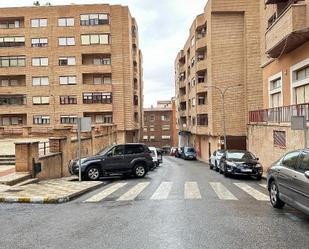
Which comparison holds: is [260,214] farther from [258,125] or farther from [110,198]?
[258,125]

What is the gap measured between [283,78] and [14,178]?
1674 cm

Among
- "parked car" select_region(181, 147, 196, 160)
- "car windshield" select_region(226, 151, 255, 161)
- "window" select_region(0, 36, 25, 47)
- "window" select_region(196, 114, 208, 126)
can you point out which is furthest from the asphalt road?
"parked car" select_region(181, 147, 196, 160)

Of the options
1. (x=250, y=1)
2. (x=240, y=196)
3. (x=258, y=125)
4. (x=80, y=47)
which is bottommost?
(x=240, y=196)

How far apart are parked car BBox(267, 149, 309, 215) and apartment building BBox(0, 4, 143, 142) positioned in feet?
148

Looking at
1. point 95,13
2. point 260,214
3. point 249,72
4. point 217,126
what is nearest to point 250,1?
point 249,72

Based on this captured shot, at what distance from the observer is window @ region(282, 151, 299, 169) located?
948 centimetres

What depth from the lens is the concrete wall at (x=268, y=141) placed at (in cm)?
2117

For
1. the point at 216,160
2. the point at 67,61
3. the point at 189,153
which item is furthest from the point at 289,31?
the point at 189,153

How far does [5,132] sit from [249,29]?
28815 millimetres

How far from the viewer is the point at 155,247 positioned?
21.6 feet

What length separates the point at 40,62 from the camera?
5547 cm

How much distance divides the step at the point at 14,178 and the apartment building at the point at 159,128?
91491mm

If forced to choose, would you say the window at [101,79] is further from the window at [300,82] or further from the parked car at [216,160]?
the window at [300,82]

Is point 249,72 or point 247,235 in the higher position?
point 249,72
